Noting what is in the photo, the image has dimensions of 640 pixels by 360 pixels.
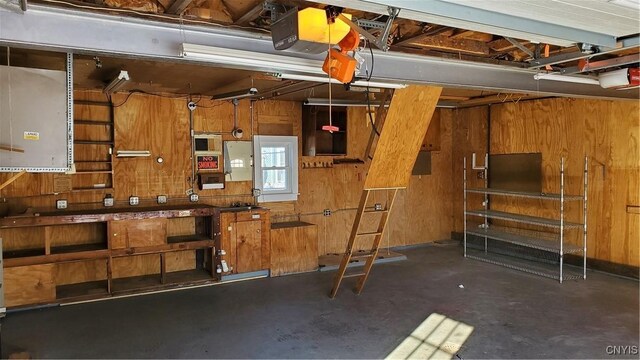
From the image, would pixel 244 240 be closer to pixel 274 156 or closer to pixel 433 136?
pixel 274 156

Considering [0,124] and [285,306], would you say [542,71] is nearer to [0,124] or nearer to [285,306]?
[285,306]

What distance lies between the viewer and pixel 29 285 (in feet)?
14.6

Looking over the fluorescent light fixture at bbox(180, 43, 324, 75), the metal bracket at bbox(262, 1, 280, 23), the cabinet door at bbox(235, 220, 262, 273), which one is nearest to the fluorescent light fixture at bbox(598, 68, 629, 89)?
the fluorescent light fixture at bbox(180, 43, 324, 75)

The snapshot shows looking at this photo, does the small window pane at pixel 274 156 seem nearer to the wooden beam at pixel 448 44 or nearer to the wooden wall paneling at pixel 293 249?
the wooden wall paneling at pixel 293 249

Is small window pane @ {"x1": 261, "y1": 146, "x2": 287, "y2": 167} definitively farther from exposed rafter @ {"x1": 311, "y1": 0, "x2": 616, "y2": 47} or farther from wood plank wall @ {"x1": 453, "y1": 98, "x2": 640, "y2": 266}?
exposed rafter @ {"x1": 311, "y1": 0, "x2": 616, "y2": 47}

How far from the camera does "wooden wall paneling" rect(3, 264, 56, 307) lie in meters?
4.36

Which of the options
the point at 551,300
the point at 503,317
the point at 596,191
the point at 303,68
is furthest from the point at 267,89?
the point at 596,191

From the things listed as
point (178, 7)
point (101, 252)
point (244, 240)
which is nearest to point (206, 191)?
point (244, 240)

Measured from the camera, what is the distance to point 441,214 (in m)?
7.95

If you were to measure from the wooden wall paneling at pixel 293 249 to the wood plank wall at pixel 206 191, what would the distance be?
66 cm

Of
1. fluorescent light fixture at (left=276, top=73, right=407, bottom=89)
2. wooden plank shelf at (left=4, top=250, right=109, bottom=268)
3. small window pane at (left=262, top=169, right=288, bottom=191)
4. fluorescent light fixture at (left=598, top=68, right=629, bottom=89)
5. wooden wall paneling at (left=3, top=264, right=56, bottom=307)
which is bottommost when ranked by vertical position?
wooden wall paneling at (left=3, top=264, right=56, bottom=307)

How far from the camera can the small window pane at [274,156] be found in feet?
20.8

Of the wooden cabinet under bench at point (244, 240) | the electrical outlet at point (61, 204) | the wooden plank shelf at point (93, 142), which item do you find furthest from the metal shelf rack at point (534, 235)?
the electrical outlet at point (61, 204)

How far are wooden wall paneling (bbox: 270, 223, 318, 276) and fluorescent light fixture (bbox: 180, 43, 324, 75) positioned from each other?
3096 mm
